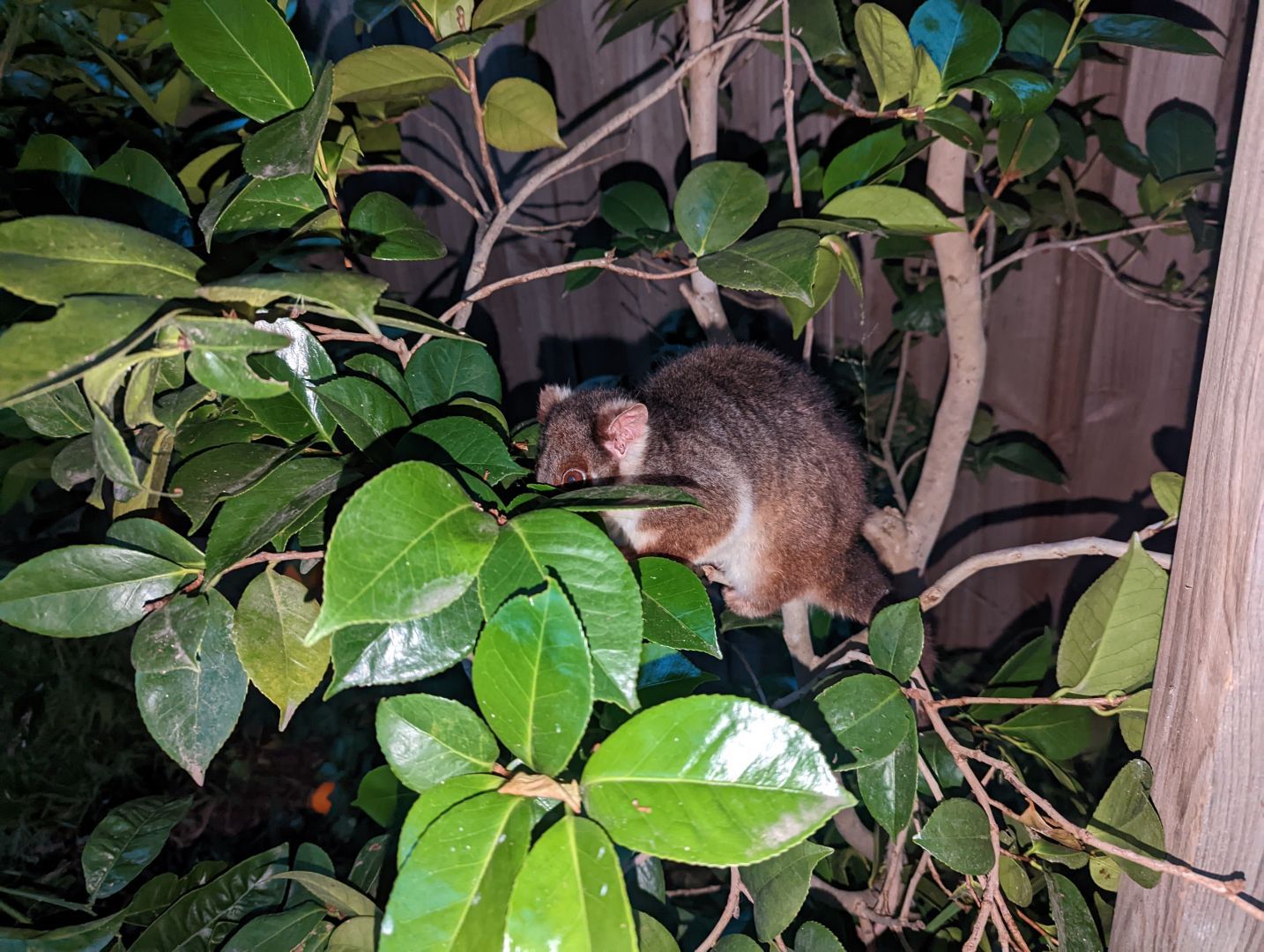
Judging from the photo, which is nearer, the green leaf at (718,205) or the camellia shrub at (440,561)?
the camellia shrub at (440,561)

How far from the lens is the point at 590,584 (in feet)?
2.43

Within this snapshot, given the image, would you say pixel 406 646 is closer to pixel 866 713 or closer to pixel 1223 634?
pixel 866 713

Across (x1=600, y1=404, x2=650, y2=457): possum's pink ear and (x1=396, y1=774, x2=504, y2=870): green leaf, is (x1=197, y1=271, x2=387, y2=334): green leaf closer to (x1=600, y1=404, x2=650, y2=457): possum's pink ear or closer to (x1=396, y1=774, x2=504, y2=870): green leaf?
(x1=396, y1=774, x2=504, y2=870): green leaf

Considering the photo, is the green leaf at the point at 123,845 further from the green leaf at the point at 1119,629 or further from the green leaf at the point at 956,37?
the green leaf at the point at 956,37

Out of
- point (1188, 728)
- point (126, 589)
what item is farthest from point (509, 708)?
point (1188, 728)

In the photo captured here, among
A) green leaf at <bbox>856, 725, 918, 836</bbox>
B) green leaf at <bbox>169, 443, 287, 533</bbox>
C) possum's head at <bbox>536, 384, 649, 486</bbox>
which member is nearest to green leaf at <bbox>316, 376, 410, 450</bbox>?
green leaf at <bbox>169, 443, 287, 533</bbox>

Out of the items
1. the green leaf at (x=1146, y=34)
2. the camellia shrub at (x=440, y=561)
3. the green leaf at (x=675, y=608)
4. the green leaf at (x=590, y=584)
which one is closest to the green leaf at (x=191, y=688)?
the camellia shrub at (x=440, y=561)

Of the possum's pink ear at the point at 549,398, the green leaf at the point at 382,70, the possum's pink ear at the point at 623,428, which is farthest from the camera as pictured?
the possum's pink ear at the point at 549,398

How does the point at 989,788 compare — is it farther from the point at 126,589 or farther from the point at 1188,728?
the point at 126,589

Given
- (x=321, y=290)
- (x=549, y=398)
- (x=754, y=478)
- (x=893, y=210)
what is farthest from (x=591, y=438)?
(x=321, y=290)

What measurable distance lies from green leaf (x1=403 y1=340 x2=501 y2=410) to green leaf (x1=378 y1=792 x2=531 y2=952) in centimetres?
57

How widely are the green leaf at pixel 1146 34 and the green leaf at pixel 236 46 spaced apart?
1.30 meters

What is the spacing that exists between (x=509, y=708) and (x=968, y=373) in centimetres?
161

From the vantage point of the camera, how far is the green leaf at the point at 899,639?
43.3 inches
